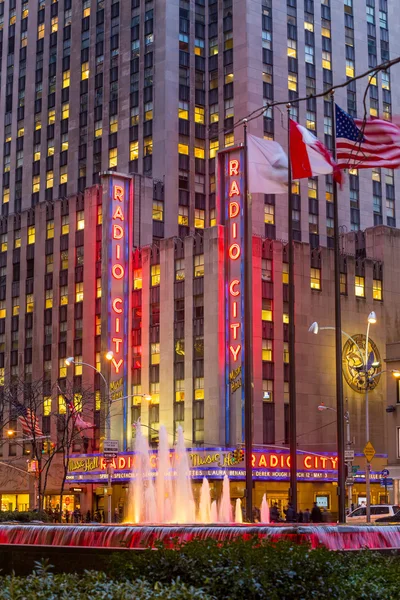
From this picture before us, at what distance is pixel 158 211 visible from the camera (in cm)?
11275

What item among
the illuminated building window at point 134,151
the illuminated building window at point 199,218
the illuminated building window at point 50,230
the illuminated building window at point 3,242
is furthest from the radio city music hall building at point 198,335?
the illuminated building window at point 134,151

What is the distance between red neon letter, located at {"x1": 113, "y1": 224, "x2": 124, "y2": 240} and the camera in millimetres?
98125

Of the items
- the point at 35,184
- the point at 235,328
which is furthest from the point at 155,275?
the point at 35,184

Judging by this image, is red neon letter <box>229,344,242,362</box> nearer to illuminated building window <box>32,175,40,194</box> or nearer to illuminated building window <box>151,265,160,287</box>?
illuminated building window <box>151,265,160,287</box>

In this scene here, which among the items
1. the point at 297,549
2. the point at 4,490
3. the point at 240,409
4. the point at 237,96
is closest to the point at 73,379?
the point at 4,490

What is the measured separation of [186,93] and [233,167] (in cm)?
3706

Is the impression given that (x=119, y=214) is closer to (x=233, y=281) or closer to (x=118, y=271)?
(x=118, y=271)

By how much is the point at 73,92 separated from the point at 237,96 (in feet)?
81.8

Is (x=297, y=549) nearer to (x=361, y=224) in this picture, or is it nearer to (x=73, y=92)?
(x=361, y=224)

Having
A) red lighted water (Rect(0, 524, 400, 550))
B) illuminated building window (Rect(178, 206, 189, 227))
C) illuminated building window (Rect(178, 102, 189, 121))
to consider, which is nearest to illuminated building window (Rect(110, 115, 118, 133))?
illuminated building window (Rect(178, 102, 189, 121))

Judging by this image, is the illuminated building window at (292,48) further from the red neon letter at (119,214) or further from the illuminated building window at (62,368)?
the illuminated building window at (62,368)

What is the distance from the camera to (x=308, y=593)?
14.1 m

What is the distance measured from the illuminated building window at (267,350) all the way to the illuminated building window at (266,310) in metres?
2.08

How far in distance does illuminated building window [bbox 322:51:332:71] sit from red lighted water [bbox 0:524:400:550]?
111 meters
